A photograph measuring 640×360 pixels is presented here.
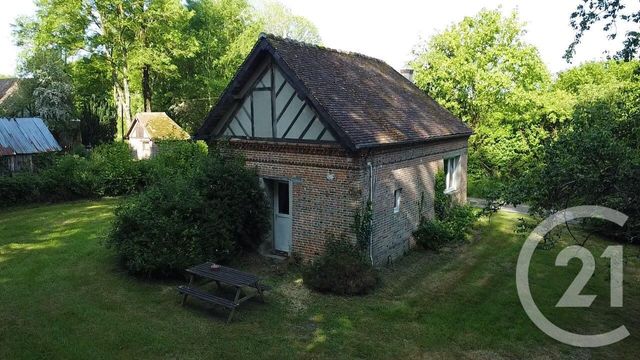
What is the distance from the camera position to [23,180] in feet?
69.6

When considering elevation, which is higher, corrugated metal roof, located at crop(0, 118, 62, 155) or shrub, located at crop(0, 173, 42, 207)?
corrugated metal roof, located at crop(0, 118, 62, 155)

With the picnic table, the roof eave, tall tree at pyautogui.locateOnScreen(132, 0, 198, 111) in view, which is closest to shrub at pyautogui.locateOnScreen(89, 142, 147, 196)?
tall tree at pyautogui.locateOnScreen(132, 0, 198, 111)

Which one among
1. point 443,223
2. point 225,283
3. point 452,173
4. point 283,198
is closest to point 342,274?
point 225,283

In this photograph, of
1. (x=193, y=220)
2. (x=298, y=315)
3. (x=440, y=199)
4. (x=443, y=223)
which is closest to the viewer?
(x=298, y=315)

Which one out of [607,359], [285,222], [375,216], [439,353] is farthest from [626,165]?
[285,222]

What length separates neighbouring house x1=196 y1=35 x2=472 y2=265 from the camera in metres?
12.0

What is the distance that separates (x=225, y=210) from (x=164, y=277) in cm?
240

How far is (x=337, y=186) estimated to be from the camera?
40.0 ft

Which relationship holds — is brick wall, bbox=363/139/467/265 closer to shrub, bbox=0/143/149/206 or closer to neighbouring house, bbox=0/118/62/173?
shrub, bbox=0/143/149/206

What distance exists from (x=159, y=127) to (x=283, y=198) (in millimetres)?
24724

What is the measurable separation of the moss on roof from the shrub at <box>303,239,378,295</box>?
26.2 m

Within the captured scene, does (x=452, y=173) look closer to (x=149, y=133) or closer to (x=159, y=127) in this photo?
(x=149, y=133)

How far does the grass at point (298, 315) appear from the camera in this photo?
8.55 m

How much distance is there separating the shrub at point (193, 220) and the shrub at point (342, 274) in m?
2.65
